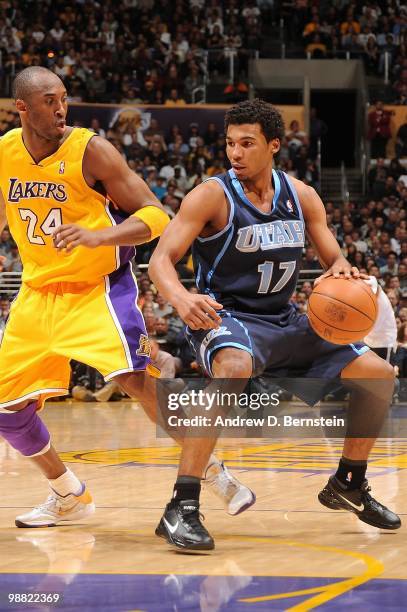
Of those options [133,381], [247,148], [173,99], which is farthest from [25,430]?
[173,99]

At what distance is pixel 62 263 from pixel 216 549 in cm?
144

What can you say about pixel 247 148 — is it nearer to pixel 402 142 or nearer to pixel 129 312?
pixel 129 312

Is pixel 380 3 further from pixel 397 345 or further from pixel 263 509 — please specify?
pixel 263 509

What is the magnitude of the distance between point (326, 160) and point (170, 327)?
29.5ft

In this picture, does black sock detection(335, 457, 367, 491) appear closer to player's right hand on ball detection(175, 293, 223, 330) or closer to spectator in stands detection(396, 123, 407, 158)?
player's right hand on ball detection(175, 293, 223, 330)

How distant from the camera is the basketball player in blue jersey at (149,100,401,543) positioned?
14.7 ft

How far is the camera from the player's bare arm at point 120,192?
14.5ft

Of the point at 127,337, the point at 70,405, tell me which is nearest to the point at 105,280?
the point at 127,337

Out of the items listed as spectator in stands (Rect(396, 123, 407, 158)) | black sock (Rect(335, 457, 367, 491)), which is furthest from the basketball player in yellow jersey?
spectator in stands (Rect(396, 123, 407, 158))

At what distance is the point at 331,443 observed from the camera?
872cm

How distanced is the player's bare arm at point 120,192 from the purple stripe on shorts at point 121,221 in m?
0.03

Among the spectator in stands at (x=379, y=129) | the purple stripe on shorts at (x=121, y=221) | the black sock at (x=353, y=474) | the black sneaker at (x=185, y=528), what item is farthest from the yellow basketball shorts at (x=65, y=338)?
the spectator in stands at (x=379, y=129)

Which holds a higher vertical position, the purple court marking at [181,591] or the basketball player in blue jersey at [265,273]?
the basketball player in blue jersey at [265,273]

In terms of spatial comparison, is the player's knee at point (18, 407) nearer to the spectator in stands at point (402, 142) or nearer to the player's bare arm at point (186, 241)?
the player's bare arm at point (186, 241)
